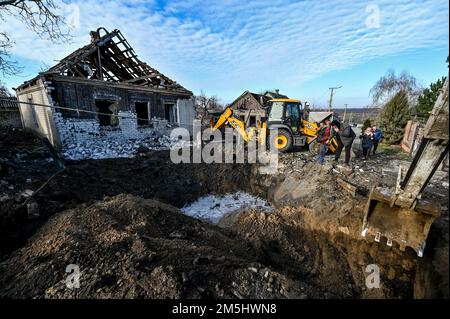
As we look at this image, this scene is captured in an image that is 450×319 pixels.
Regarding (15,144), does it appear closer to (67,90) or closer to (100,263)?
(67,90)

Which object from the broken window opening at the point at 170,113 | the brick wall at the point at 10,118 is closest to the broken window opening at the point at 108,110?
the broken window opening at the point at 170,113

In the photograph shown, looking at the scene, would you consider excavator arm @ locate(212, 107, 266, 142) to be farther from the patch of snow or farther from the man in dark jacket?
the man in dark jacket

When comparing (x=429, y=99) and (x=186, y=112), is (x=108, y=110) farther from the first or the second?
(x=429, y=99)

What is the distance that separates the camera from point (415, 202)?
294cm

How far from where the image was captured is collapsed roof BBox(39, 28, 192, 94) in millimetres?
8672

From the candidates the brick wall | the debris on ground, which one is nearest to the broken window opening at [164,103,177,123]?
the debris on ground

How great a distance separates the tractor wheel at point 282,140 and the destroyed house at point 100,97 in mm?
4014

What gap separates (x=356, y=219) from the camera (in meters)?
3.96

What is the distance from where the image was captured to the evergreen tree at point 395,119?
37.1 ft

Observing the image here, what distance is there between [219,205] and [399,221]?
4.38 meters

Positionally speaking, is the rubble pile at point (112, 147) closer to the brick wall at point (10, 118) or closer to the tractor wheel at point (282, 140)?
the tractor wheel at point (282, 140)

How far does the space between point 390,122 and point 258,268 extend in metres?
13.1

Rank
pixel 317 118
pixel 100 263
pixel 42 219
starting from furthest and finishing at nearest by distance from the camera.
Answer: pixel 317 118, pixel 42 219, pixel 100 263
